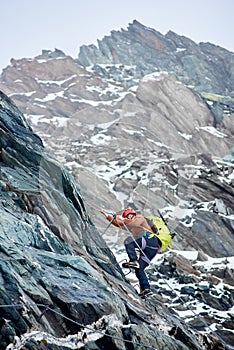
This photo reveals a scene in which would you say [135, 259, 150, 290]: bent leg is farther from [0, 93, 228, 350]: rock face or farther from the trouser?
[0, 93, 228, 350]: rock face

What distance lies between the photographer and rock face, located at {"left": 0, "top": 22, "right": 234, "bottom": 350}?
18.5 ft

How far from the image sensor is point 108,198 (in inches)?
1087

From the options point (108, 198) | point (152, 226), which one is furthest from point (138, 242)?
point (108, 198)

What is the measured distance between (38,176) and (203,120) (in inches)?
2089

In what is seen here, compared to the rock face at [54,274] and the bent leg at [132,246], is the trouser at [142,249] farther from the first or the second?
the rock face at [54,274]

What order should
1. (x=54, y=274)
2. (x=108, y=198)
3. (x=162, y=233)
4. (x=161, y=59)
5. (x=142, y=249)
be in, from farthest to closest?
1. (x=161, y=59)
2. (x=108, y=198)
3. (x=162, y=233)
4. (x=142, y=249)
5. (x=54, y=274)

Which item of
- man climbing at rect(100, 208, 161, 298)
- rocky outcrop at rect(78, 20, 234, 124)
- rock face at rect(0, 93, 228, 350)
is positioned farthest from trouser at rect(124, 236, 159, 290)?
rocky outcrop at rect(78, 20, 234, 124)

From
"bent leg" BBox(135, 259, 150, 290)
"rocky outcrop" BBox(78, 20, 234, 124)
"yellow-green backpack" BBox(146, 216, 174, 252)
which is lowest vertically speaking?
"bent leg" BBox(135, 259, 150, 290)

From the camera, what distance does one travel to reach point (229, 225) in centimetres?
2791

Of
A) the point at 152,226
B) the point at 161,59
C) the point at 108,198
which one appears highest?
the point at 161,59

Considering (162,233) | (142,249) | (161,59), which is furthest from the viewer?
(161,59)

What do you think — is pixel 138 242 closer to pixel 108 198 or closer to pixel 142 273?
pixel 142 273

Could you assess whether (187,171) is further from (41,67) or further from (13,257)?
(41,67)

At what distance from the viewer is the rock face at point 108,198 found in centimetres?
564
